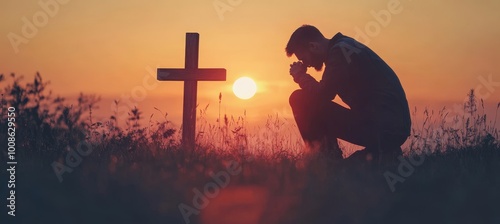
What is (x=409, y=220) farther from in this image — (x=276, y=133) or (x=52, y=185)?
(x=276, y=133)

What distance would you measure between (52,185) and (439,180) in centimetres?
332

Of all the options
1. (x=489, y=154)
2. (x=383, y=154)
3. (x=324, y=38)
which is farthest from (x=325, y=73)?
(x=489, y=154)

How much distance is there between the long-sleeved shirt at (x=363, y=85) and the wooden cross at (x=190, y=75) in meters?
2.96

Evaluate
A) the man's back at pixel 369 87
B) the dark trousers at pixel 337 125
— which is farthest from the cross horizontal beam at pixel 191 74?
the man's back at pixel 369 87

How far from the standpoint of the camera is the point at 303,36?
9.00 metres

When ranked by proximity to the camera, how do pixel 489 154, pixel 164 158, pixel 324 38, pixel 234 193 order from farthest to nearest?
1. pixel 324 38
2. pixel 489 154
3. pixel 164 158
4. pixel 234 193

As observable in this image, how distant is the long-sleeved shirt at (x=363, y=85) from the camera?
8.66 meters

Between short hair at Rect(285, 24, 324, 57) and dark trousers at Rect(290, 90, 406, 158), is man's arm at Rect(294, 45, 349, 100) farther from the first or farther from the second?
short hair at Rect(285, 24, 324, 57)

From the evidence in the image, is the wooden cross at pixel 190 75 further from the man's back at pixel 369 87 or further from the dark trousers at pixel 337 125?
the man's back at pixel 369 87

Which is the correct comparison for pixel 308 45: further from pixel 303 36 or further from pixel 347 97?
pixel 347 97

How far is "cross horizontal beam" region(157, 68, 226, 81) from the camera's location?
11.7 m

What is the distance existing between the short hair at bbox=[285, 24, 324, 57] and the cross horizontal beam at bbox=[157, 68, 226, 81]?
2.77 metres

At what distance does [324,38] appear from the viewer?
912cm

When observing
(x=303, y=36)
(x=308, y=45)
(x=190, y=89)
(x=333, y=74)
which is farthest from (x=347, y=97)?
(x=190, y=89)
